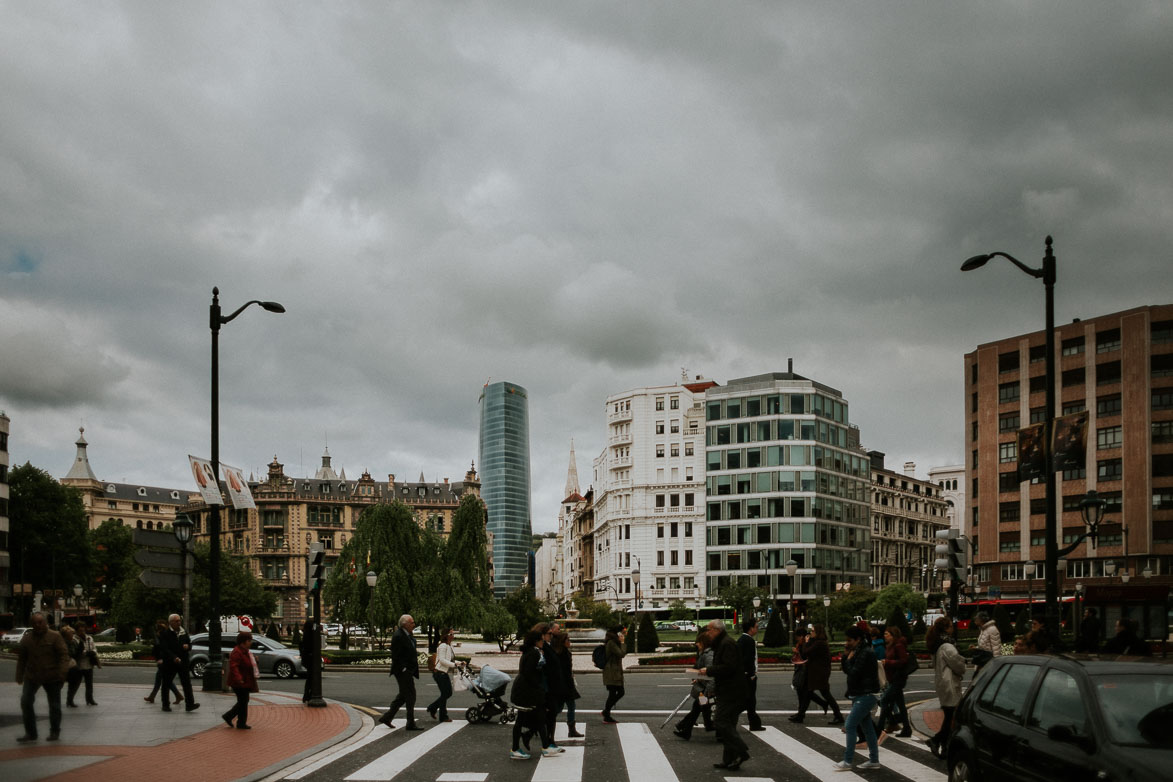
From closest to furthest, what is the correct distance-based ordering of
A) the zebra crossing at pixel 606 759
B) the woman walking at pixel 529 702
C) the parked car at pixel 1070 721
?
the parked car at pixel 1070 721 → the zebra crossing at pixel 606 759 → the woman walking at pixel 529 702

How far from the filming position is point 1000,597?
82.5m

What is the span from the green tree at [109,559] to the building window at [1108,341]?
270 feet

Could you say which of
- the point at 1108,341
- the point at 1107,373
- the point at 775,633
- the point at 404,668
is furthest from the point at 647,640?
the point at 1108,341

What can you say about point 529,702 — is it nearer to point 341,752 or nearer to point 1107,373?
point 341,752

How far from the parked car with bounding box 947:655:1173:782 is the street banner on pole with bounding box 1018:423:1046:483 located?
1016cm

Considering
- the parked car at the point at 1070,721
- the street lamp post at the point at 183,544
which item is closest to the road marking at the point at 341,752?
the street lamp post at the point at 183,544

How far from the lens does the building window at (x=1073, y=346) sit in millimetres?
82250

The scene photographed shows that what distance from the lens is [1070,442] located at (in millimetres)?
17766

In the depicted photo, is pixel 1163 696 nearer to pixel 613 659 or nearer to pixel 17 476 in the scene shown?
pixel 613 659

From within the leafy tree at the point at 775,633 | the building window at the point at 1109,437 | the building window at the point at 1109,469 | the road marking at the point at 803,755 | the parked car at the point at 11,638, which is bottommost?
the parked car at the point at 11,638

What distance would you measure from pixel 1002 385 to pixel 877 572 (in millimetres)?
41737

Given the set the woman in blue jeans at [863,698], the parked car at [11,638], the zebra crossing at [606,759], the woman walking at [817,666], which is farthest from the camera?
the parked car at [11,638]

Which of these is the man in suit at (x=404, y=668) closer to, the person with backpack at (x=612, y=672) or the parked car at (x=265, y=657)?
the person with backpack at (x=612, y=672)

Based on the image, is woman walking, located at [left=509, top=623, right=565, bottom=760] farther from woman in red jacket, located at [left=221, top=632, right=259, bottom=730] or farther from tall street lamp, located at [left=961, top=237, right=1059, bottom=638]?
tall street lamp, located at [left=961, top=237, right=1059, bottom=638]
